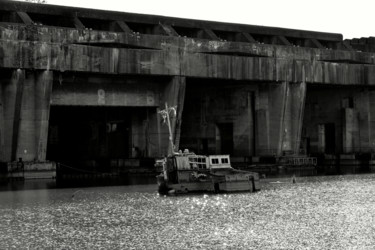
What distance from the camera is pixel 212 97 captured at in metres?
75.9

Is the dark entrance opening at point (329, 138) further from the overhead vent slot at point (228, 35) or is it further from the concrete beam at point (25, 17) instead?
the concrete beam at point (25, 17)

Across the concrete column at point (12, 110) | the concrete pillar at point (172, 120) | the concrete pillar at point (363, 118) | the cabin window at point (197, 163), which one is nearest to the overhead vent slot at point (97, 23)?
the concrete pillar at point (172, 120)

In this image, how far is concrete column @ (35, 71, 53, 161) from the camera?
5566cm

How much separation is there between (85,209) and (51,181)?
17671 mm

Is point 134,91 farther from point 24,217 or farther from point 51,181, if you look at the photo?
point 24,217

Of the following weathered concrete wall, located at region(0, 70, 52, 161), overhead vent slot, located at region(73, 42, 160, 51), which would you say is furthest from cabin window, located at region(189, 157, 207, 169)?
overhead vent slot, located at region(73, 42, 160, 51)

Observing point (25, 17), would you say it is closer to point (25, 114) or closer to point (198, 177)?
point (25, 114)

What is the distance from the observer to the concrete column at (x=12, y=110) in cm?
5453

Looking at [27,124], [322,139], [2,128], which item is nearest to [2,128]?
[2,128]

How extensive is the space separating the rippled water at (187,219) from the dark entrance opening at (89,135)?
22.5 meters

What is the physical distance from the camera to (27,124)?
182 feet

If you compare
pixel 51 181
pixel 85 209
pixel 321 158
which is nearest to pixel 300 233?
pixel 85 209

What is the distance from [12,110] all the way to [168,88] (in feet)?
48.7

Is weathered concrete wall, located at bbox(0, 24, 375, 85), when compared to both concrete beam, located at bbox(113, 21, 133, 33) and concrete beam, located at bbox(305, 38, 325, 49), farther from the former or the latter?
concrete beam, located at bbox(305, 38, 325, 49)
